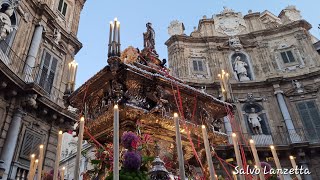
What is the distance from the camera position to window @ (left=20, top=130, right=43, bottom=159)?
10.8 meters

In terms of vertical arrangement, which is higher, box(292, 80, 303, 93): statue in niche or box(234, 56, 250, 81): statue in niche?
box(234, 56, 250, 81): statue in niche

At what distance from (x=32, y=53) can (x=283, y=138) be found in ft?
46.9

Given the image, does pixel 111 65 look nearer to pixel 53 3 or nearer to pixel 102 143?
pixel 102 143

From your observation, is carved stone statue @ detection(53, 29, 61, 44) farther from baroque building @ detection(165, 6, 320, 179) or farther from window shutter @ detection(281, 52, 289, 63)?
window shutter @ detection(281, 52, 289, 63)

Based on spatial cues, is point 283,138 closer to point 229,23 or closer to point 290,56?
point 290,56

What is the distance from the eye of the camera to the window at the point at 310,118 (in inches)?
653

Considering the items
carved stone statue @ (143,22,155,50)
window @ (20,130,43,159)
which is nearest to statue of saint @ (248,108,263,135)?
window @ (20,130,43,159)

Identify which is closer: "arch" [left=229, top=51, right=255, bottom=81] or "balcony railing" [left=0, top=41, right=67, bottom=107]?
"balcony railing" [left=0, top=41, right=67, bottom=107]

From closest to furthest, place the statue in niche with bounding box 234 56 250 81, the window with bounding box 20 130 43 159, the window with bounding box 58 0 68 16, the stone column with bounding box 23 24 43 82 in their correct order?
the window with bounding box 20 130 43 159 → the stone column with bounding box 23 24 43 82 → the window with bounding box 58 0 68 16 → the statue in niche with bounding box 234 56 250 81

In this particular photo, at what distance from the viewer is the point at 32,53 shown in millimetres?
12477

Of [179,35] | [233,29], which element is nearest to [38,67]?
[179,35]

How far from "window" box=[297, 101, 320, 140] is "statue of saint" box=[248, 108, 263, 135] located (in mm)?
2626

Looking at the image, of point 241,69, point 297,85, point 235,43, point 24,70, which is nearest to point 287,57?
point 297,85

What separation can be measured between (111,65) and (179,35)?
17989mm
